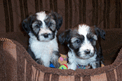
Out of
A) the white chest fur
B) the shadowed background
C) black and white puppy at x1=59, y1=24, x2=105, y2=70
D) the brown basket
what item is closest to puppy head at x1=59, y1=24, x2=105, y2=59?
black and white puppy at x1=59, y1=24, x2=105, y2=70

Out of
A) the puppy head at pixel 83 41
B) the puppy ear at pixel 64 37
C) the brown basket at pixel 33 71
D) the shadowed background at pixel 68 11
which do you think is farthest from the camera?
the shadowed background at pixel 68 11

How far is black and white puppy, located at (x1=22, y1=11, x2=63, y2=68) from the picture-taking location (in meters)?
1.68

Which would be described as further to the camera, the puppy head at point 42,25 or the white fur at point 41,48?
the white fur at point 41,48

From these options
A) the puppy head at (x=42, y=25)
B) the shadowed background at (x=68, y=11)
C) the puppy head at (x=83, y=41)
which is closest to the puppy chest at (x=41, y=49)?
the puppy head at (x=42, y=25)

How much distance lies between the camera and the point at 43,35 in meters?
1.61

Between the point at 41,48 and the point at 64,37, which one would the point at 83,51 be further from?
the point at 41,48

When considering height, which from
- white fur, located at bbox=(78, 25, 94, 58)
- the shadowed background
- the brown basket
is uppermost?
the shadowed background

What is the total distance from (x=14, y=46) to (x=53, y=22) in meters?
0.75

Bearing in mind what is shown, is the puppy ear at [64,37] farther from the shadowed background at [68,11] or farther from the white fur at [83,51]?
the shadowed background at [68,11]

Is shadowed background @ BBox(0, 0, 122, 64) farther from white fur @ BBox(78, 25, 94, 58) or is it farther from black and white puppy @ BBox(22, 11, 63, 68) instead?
white fur @ BBox(78, 25, 94, 58)

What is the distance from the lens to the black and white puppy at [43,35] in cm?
168

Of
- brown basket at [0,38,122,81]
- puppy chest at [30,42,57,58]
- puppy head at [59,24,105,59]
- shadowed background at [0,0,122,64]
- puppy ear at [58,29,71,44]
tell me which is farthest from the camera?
shadowed background at [0,0,122,64]

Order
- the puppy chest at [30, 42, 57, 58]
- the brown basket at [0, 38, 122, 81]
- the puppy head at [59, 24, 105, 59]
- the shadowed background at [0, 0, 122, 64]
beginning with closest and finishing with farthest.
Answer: the brown basket at [0, 38, 122, 81] → the puppy head at [59, 24, 105, 59] → the puppy chest at [30, 42, 57, 58] → the shadowed background at [0, 0, 122, 64]

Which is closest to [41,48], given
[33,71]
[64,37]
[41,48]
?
[41,48]
